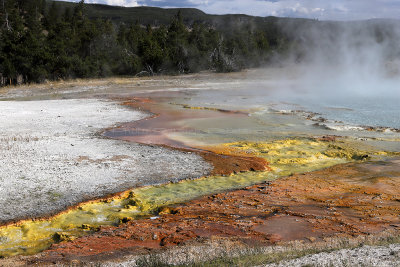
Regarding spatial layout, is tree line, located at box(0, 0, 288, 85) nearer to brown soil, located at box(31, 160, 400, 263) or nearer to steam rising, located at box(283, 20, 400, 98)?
steam rising, located at box(283, 20, 400, 98)

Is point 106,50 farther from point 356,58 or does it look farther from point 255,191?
point 255,191

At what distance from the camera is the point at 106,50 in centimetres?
2827

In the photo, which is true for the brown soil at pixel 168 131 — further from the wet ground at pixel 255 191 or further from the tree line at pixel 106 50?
the tree line at pixel 106 50

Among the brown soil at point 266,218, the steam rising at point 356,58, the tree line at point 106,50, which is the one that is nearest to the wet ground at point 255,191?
the brown soil at point 266,218

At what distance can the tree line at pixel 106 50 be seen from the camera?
22.0 m

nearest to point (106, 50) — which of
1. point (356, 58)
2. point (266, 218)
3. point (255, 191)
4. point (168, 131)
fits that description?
point (356, 58)

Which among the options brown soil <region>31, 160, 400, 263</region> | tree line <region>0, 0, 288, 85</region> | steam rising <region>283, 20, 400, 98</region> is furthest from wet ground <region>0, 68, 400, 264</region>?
tree line <region>0, 0, 288, 85</region>

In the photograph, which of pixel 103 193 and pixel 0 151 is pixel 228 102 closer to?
pixel 0 151

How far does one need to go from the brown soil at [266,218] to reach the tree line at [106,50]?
745 inches

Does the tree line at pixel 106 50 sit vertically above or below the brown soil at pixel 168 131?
above

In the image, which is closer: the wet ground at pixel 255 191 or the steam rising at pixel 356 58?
the wet ground at pixel 255 191

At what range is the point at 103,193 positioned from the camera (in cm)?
570

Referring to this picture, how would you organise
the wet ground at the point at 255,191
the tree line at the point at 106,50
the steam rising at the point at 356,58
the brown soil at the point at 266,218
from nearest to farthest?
the brown soil at the point at 266,218
the wet ground at the point at 255,191
the tree line at the point at 106,50
the steam rising at the point at 356,58

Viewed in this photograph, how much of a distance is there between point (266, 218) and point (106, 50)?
83.5 feet
